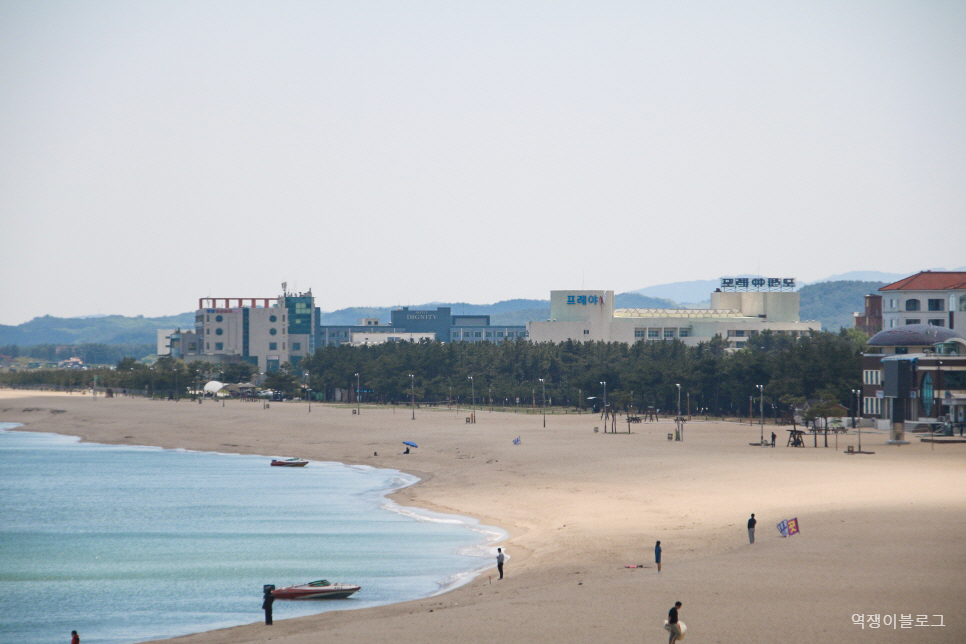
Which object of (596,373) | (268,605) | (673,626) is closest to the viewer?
(673,626)

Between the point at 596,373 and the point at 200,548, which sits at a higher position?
the point at 596,373

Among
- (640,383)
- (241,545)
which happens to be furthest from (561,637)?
(640,383)

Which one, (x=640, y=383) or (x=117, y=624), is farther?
(x=640, y=383)

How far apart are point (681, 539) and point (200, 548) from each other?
26.7 meters

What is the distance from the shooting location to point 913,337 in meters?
108

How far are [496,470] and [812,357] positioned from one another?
196 feet

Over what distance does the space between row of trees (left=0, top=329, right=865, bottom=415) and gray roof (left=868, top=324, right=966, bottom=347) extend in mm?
7216

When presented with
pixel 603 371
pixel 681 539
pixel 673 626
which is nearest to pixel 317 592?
pixel 681 539

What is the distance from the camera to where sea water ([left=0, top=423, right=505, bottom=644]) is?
Answer: 40.1 metres

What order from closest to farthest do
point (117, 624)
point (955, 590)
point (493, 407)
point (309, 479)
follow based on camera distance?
1. point (955, 590)
2. point (117, 624)
3. point (309, 479)
4. point (493, 407)

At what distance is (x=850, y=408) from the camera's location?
115m

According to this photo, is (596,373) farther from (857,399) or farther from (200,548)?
(200,548)

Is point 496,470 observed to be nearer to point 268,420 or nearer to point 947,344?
point 947,344

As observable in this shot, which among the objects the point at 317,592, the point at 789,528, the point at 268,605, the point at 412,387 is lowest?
the point at 317,592
